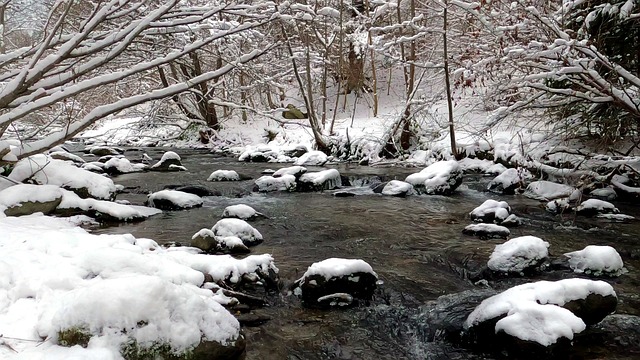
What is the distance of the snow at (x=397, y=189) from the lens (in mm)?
9241

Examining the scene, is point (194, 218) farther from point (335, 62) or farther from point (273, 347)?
point (335, 62)

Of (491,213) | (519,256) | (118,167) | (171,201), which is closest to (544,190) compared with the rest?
(491,213)

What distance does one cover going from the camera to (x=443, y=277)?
4.87 metres

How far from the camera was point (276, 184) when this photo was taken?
32.6 ft

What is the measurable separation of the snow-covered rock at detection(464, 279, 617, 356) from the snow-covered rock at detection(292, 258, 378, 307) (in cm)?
103

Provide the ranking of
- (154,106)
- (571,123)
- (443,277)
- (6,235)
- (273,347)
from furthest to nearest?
1. (154,106)
2. (571,123)
3. (443,277)
4. (6,235)
5. (273,347)

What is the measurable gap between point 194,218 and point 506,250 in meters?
4.50

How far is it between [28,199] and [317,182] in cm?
535

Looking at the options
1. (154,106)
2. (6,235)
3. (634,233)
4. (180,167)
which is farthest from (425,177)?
(154,106)

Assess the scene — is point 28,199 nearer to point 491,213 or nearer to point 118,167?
point 491,213

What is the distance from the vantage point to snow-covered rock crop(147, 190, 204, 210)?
7.80 meters

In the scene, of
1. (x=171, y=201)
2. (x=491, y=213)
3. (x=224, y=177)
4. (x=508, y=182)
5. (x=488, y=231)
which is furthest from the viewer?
(x=224, y=177)

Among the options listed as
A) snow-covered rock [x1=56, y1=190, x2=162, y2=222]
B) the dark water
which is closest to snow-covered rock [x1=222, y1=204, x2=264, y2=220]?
the dark water

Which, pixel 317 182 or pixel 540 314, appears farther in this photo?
pixel 317 182
